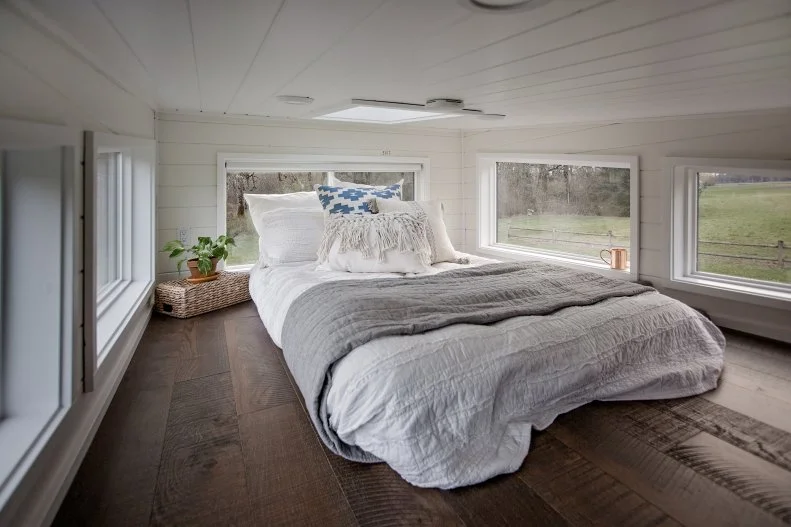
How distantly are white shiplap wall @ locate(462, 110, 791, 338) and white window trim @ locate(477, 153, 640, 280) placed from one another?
45 mm

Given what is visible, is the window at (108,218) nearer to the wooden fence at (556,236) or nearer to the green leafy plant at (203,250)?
the green leafy plant at (203,250)

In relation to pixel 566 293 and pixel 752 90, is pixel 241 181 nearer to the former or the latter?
pixel 566 293

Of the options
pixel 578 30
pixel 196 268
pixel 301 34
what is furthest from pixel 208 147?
pixel 578 30

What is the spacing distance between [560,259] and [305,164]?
232 centimetres

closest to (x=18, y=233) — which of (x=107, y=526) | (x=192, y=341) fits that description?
(x=107, y=526)

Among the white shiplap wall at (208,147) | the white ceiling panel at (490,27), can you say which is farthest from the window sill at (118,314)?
the white ceiling panel at (490,27)

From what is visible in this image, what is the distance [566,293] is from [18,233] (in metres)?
2.20

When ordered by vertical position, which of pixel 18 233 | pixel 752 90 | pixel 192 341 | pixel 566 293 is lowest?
pixel 192 341

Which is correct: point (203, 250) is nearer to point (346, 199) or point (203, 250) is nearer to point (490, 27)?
point (346, 199)

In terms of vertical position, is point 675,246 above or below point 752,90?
below

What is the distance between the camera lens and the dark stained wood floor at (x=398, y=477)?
1342 mm

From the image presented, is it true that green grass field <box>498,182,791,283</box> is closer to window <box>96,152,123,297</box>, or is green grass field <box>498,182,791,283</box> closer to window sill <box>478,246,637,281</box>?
window sill <box>478,246,637,281</box>

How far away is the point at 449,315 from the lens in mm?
1874

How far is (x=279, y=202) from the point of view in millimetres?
3531
